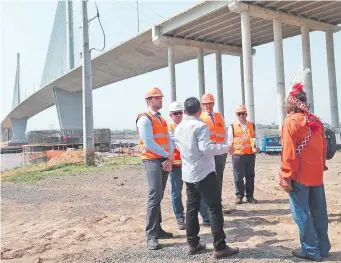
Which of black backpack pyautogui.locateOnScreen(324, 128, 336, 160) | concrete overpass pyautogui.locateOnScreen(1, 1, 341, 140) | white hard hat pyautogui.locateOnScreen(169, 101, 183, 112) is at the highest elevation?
concrete overpass pyautogui.locateOnScreen(1, 1, 341, 140)

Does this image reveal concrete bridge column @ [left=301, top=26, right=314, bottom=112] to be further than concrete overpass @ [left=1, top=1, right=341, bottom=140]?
Yes

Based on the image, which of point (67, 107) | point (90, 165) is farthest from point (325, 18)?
point (67, 107)

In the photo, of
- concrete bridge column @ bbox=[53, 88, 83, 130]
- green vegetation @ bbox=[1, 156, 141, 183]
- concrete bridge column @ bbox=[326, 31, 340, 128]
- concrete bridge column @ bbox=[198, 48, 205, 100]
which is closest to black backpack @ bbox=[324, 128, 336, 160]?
green vegetation @ bbox=[1, 156, 141, 183]

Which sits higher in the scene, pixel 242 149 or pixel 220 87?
pixel 220 87

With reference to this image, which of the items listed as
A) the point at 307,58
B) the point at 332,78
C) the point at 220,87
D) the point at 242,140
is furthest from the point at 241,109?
the point at 220,87

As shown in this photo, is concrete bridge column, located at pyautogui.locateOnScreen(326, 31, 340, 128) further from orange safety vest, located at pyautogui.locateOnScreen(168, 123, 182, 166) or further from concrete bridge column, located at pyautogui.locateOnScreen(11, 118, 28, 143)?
concrete bridge column, located at pyautogui.locateOnScreen(11, 118, 28, 143)

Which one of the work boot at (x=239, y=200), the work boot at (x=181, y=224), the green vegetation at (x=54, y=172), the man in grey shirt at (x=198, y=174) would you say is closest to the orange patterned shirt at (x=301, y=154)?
the man in grey shirt at (x=198, y=174)

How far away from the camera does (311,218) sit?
3551 millimetres

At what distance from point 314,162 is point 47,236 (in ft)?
11.4

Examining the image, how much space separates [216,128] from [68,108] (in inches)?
1881

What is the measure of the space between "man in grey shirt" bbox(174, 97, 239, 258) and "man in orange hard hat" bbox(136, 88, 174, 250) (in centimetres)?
35

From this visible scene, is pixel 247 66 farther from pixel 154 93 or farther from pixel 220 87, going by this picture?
pixel 154 93

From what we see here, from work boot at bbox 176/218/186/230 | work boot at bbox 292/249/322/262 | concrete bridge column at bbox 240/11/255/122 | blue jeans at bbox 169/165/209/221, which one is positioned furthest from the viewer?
concrete bridge column at bbox 240/11/255/122

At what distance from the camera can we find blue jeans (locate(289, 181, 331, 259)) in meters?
3.41
